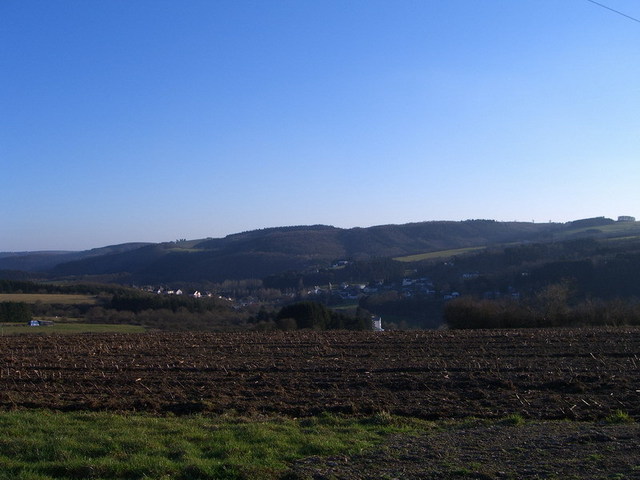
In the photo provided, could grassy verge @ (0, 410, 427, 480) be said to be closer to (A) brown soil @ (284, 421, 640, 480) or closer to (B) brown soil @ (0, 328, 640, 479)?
(A) brown soil @ (284, 421, 640, 480)

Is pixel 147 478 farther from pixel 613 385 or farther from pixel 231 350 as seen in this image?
pixel 231 350

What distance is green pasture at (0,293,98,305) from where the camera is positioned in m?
54.2

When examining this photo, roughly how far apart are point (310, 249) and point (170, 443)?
107m

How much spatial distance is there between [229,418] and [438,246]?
10062 centimetres

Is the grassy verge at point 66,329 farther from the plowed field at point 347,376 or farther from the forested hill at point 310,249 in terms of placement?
the forested hill at point 310,249

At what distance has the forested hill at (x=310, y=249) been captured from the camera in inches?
3944

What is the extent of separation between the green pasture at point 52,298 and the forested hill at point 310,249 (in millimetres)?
36523

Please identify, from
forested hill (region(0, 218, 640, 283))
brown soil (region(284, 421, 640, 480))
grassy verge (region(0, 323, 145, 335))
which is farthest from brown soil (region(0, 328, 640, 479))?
forested hill (region(0, 218, 640, 283))

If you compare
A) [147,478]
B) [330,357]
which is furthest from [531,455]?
[330,357]

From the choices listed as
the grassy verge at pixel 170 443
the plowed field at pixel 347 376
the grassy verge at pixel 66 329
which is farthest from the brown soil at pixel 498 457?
the grassy verge at pixel 66 329

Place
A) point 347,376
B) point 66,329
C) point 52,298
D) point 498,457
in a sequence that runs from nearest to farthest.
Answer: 1. point 498,457
2. point 347,376
3. point 66,329
4. point 52,298

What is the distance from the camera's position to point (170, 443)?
7984 millimetres

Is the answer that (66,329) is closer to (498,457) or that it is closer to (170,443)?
(170,443)

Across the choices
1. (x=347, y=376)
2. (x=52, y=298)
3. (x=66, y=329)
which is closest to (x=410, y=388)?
(x=347, y=376)
